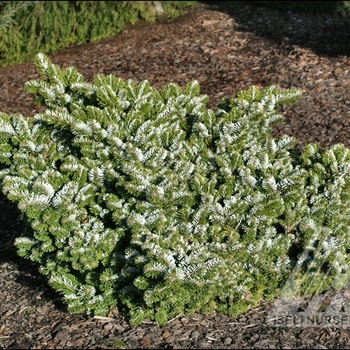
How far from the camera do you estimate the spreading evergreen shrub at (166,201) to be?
3.95 m

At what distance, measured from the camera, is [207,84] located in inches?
294

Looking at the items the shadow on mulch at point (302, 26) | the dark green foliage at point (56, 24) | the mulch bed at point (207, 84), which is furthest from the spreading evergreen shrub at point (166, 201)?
the dark green foliage at point (56, 24)

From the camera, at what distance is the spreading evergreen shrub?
155 inches

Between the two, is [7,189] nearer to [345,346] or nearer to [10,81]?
[345,346]

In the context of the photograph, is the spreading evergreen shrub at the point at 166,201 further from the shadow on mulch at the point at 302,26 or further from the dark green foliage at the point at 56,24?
the dark green foliage at the point at 56,24

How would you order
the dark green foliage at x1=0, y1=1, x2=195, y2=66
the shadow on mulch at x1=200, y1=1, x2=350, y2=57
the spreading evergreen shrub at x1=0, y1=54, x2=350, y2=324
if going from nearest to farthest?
1. the spreading evergreen shrub at x1=0, y1=54, x2=350, y2=324
2. the shadow on mulch at x1=200, y1=1, x2=350, y2=57
3. the dark green foliage at x1=0, y1=1, x2=195, y2=66

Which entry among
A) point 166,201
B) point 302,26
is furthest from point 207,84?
point 166,201

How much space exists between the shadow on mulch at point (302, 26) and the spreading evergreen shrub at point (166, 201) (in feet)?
13.5

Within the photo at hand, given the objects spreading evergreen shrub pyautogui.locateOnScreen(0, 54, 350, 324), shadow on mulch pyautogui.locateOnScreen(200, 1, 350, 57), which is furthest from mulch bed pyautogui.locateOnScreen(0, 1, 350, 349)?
spreading evergreen shrub pyautogui.locateOnScreen(0, 54, 350, 324)

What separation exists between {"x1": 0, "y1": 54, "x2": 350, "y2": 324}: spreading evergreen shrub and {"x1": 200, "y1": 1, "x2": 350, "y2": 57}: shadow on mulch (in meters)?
4.11

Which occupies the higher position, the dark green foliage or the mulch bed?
the dark green foliage

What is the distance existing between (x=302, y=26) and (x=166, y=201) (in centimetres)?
573

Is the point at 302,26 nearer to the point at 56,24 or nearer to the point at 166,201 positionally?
the point at 56,24

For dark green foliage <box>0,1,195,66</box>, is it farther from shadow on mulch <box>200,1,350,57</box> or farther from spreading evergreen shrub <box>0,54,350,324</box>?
spreading evergreen shrub <box>0,54,350,324</box>
